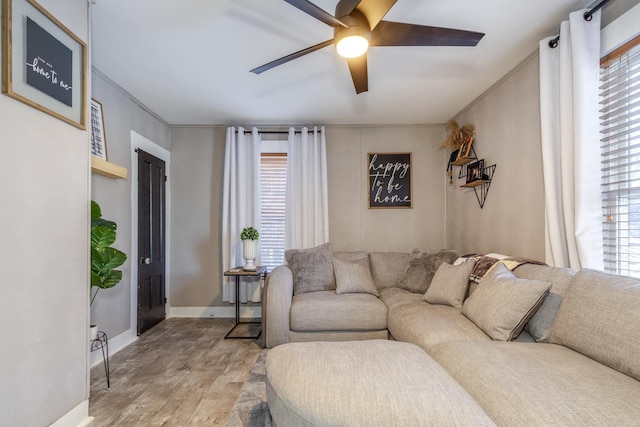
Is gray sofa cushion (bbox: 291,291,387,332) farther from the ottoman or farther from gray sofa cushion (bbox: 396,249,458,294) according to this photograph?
the ottoman

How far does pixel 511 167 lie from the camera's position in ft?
8.79

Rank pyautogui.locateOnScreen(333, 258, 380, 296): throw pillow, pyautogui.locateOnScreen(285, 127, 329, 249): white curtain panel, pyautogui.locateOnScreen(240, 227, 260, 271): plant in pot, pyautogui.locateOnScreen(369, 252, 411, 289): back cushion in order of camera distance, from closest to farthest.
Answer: pyautogui.locateOnScreen(333, 258, 380, 296): throw pillow, pyautogui.locateOnScreen(369, 252, 411, 289): back cushion, pyautogui.locateOnScreen(240, 227, 260, 271): plant in pot, pyautogui.locateOnScreen(285, 127, 329, 249): white curtain panel

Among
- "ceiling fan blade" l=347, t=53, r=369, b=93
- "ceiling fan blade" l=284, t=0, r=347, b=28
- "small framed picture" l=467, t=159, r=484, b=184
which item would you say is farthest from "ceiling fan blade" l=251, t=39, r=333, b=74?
"small framed picture" l=467, t=159, r=484, b=184

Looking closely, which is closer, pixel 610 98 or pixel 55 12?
pixel 55 12

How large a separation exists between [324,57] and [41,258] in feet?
7.26

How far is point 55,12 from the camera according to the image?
64.1 inches

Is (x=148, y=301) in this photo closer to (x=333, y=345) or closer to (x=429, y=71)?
(x=333, y=345)

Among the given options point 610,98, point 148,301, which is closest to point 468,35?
point 610,98

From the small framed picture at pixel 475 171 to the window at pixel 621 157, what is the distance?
118 centimetres

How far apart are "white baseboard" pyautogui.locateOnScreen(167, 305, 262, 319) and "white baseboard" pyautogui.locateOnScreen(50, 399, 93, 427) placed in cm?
215

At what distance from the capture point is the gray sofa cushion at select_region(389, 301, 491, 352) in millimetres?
1886

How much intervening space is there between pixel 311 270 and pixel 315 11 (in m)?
2.36

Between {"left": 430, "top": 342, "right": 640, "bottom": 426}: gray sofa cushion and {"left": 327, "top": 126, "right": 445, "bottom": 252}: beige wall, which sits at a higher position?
{"left": 327, "top": 126, "right": 445, "bottom": 252}: beige wall

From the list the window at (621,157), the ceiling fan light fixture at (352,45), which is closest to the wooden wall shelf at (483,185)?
the window at (621,157)
